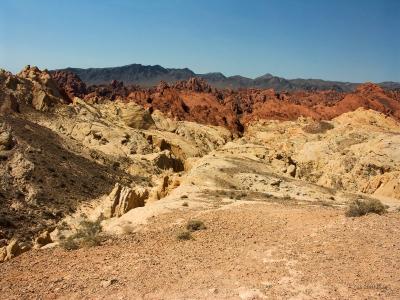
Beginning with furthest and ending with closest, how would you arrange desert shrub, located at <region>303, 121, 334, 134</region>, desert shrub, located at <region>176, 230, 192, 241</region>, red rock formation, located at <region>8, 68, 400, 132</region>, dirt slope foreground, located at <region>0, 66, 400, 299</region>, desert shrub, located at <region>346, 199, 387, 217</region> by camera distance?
red rock formation, located at <region>8, 68, 400, 132</region>
desert shrub, located at <region>303, 121, 334, 134</region>
desert shrub, located at <region>346, 199, 387, 217</region>
desert shrub, located at <region>176, 230, 192, 241</region>
dirt slope foreground, located at <region>0, 66, 400, 299</region>

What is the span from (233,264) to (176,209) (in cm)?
562

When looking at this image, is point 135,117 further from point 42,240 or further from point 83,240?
point 83,240

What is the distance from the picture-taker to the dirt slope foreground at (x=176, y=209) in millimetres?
Answer: 9523

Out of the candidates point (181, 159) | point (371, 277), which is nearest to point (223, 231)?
point (371, 277)

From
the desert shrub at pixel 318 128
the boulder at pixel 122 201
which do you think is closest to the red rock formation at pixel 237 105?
the desert shrub at pixel 318 128

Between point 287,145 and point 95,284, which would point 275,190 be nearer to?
point 95,284

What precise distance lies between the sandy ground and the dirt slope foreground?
0.13 ft

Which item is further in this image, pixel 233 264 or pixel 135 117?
pixel 135 117

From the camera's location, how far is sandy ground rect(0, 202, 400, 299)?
29.2ft

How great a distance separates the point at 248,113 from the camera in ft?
298

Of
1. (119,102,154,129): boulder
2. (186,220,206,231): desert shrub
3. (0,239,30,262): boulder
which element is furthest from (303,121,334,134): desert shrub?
(0,239,30,262): boulder

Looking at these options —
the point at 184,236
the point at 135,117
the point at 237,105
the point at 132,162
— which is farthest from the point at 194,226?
the point at 237,105

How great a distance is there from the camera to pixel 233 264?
33.7 ft

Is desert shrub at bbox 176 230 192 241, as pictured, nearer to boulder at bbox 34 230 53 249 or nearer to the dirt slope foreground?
the dirt slope foreground
